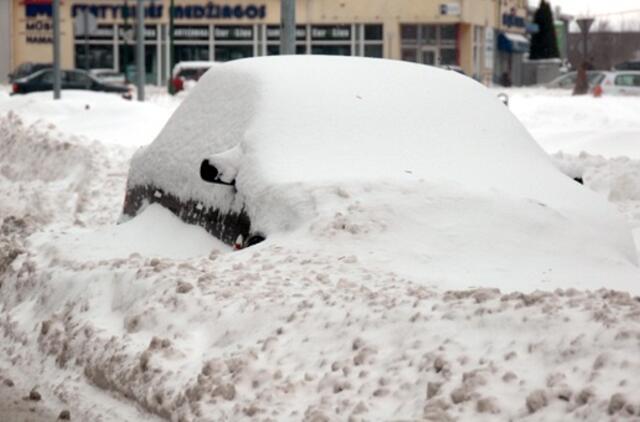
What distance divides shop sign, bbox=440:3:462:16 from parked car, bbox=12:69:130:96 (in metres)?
20.3

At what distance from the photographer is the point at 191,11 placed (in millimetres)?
67188

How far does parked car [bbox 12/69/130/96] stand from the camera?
4706 centimetres

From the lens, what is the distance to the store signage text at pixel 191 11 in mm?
66625

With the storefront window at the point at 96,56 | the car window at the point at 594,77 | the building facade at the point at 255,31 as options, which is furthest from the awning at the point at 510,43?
the storefront window at the point at 96,56

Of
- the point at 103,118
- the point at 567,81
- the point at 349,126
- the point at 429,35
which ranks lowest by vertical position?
the point at 567,81

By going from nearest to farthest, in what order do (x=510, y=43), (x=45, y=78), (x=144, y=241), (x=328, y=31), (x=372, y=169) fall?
(x=372, y=169) < (x=144, y=241) < (x=45, y=78) < (x=328, y=31) < (x=510, y=43)

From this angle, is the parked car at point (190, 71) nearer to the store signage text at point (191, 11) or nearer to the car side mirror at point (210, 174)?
the store signage text at point (191, 11)

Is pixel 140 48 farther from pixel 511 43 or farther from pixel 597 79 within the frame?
pixel 511 43

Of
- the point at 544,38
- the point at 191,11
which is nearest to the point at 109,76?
the point at 191,11

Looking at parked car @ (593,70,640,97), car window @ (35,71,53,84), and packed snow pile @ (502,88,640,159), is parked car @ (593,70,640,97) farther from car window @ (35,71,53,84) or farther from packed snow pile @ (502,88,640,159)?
car window @ (35,71,53,84)

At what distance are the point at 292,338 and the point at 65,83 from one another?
136 feet

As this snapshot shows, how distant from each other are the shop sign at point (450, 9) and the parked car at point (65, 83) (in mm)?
20268

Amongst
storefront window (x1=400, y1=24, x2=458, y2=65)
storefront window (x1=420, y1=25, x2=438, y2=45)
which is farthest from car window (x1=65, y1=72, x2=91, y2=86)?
storefront window (x1=420, y1=25, x2=438, y2=45)

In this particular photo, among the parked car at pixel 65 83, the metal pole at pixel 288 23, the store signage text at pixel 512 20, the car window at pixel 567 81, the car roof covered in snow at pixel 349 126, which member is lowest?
the car window at pixel 567 81
